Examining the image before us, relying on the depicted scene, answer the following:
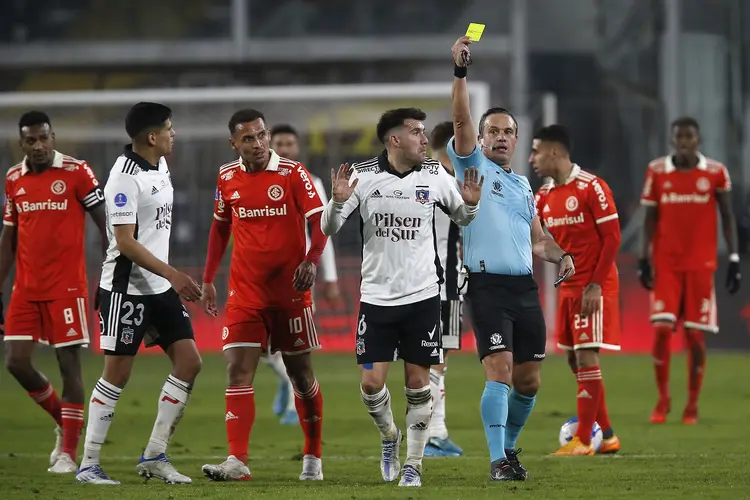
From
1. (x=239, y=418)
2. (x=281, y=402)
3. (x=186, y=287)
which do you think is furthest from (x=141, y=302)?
(x=281, y=402)

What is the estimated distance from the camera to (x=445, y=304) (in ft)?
32.2

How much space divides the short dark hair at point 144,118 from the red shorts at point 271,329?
117 cm

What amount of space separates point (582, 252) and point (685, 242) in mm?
3064

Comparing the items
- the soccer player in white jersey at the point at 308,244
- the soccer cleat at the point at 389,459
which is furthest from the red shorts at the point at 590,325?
the soccer cleat at the point at 389,459

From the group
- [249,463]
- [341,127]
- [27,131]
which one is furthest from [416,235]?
[341,127]

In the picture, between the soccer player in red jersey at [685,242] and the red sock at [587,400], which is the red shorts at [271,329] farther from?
the soccer player in red jersey at [685,242]

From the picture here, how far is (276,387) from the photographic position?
49.5ft

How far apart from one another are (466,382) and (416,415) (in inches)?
306

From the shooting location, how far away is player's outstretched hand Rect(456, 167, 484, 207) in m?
7.49

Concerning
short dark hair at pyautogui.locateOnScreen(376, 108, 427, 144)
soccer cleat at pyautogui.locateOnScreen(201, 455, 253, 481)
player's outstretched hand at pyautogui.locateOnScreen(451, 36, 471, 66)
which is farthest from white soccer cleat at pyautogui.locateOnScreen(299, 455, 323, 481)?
player's outstretched hand at pyautogui.locateOnScreen(451, 36, 471, 66)

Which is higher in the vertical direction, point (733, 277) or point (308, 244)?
point (308, 244)

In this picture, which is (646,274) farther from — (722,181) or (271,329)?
(271,329)

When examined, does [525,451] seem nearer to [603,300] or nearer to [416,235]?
[603,300]

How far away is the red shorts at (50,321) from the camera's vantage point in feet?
29.5
